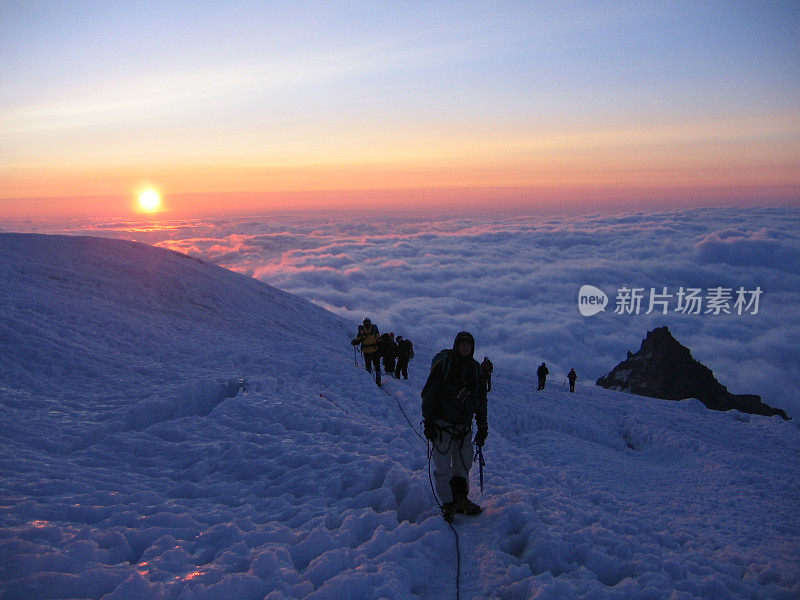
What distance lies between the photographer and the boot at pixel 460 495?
5.57 m

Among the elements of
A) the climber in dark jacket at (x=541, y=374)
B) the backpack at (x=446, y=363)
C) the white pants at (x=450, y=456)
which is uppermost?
the backpack at (x=446, y=363)

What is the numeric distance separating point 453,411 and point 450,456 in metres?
0.61

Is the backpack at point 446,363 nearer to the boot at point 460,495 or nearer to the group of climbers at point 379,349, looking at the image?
the boot at point 460,495

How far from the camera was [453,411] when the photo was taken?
5.28 metres

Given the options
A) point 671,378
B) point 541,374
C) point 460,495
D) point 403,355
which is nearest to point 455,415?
point 460,495

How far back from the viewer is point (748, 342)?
145625 millimetres

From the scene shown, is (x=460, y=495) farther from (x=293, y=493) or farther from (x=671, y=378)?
(x=671, y=378)

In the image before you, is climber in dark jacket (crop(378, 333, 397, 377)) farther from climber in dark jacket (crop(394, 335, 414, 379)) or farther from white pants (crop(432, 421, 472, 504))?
white pants (crop(432, 421, 472, 504))

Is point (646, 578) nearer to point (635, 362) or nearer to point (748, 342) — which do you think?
point (635, 362)

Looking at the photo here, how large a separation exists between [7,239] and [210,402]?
22156 mm

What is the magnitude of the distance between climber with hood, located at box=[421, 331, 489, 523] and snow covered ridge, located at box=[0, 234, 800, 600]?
0.54 meters

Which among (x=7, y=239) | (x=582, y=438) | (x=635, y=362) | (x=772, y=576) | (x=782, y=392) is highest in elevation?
(x=7, y=239)

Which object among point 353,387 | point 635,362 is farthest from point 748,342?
point 353,387

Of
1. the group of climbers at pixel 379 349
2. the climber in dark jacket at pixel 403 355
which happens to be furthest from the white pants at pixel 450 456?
the climber in dark jacket at pixel 403 355
